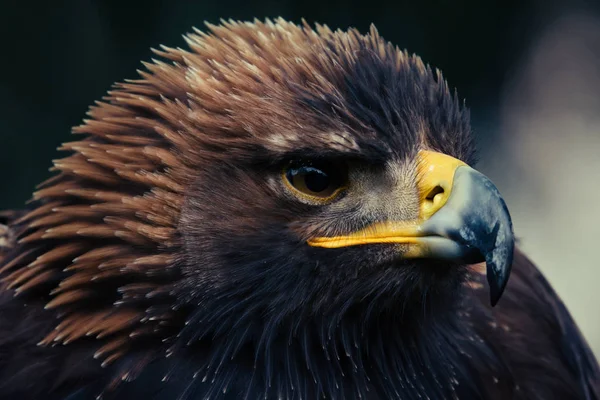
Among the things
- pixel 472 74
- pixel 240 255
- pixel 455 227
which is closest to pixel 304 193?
pixel 240 255

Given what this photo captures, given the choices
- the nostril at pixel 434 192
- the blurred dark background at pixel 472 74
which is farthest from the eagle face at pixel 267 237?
the blurred dark background at pixel 472 74

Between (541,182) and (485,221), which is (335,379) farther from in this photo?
(541,182)

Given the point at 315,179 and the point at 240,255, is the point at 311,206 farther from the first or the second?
the point at 240,255

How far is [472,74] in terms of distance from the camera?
4.96 metres

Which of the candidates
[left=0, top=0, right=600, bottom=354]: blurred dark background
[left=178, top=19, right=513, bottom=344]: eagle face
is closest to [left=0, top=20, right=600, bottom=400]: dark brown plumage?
[left=178, top=19, right=513, bottom=344]: eagle face

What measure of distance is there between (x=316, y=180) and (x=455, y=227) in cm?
27

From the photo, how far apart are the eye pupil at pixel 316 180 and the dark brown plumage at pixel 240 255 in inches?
1.2

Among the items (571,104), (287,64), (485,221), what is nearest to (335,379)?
(485,221)

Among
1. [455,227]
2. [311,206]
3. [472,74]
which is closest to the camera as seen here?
[455,227]

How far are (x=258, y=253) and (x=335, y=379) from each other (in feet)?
0.95

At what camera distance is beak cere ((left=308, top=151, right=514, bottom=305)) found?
1.46m

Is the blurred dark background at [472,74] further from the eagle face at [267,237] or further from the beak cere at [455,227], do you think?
the beak cere at [455,227]

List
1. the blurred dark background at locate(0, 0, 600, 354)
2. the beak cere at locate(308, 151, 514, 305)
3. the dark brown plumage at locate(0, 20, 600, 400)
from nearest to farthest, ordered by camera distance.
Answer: the beak cere at locate(308, 151, 514, 305)
the dark brown plumage at locate(0, 20, 600, 400)
the blurred dark background at locate(0, 0, 600, 354)

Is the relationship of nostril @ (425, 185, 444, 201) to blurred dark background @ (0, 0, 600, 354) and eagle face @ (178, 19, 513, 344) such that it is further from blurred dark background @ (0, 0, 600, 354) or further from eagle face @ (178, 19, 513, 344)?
blurred dark background @ (0, 0, 600, 354)
